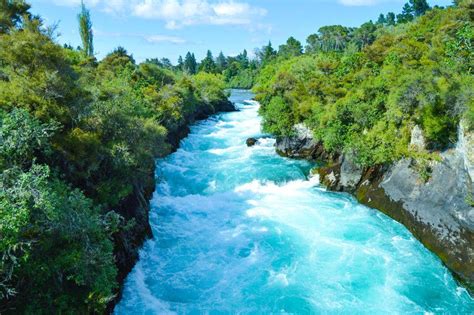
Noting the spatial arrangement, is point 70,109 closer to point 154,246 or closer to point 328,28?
point 154,246

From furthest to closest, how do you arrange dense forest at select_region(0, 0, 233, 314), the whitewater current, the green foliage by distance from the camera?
the whitewater current → dense forest at select_region(0, 0, 233, 314) → the green foliage

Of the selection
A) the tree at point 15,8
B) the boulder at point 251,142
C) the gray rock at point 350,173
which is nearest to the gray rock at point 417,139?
the gray rock at point 350,173

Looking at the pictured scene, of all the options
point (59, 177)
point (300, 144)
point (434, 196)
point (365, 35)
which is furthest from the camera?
point (365, 35)

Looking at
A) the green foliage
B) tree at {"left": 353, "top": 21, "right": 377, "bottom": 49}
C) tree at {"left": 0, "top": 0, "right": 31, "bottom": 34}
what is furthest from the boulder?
tree at {"left": 353, "top": 21, "right": 377, "bottom": 49}

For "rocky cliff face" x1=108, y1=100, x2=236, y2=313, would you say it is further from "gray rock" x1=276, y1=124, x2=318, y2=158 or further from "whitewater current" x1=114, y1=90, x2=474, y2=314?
"gray rock" x1=276, y1=124, x2=318, y2=158

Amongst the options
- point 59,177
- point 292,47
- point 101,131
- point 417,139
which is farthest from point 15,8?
point 292,47

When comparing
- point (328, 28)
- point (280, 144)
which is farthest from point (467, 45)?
point (328, 28)

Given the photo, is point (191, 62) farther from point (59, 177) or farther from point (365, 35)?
point (59, 177)
